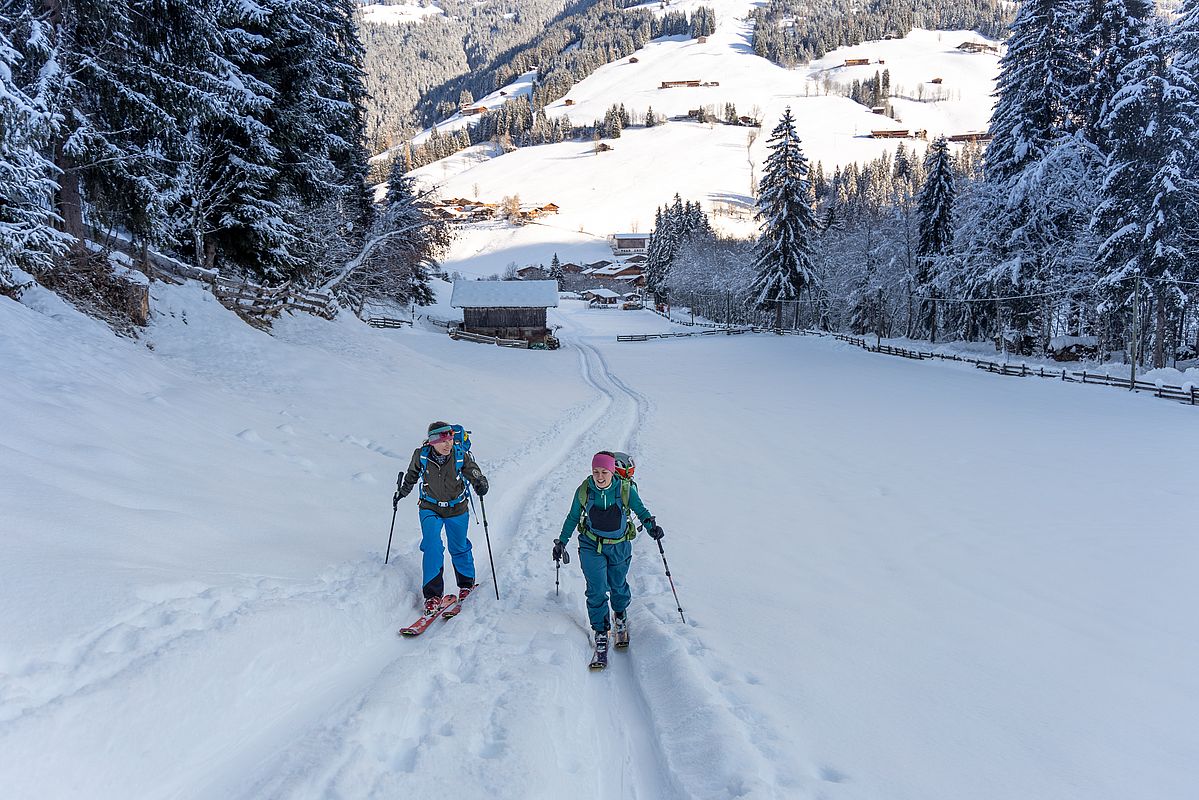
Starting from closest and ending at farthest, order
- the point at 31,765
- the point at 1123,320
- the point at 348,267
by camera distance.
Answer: the point at 31,765, the point at 348,267, the point at 1123,320

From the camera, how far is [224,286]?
1750 centimetres

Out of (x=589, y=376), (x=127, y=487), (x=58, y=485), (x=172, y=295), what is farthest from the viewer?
(x=589, y=376)

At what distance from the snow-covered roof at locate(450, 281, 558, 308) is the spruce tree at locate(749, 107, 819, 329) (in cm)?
1714

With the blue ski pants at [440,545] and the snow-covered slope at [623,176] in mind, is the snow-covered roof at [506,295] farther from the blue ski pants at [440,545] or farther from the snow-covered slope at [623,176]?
the snow-covered slope at [623,176]

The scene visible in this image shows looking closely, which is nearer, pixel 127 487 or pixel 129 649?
pixel 129 649

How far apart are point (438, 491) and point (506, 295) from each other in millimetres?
43303

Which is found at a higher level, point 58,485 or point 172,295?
point 172,295

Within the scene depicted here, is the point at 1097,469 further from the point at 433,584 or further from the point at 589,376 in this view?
the point at 589,376

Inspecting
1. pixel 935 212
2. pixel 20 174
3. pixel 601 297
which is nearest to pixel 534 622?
pixel 20 174

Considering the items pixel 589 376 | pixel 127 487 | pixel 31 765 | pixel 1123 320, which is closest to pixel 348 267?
pixel 589 376

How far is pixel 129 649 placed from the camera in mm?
3965

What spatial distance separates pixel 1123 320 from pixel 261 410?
3313cm

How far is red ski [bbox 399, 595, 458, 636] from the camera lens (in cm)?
539

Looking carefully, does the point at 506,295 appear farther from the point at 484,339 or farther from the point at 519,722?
the point at 519,722
